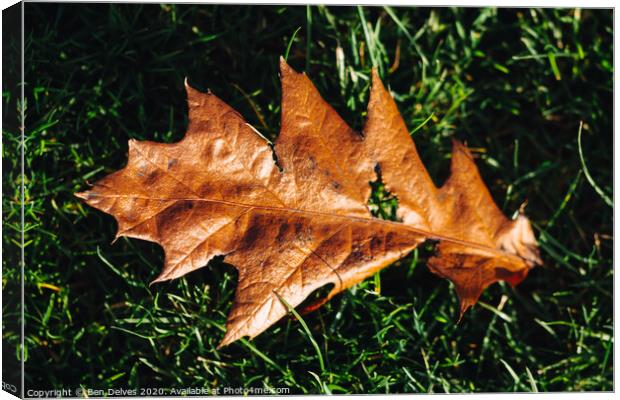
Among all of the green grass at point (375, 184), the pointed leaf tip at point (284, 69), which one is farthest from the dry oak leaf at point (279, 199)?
the green grass at point (375, 184)

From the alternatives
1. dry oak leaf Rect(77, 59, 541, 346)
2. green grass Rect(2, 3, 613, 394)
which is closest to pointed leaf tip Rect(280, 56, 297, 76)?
dry oak leaf Rect(77, 59, 541, 346)

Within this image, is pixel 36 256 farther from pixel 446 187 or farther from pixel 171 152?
pixel 446 187

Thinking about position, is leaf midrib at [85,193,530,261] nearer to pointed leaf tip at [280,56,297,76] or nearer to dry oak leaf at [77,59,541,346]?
dry oak leaf at [77,59,541,346]

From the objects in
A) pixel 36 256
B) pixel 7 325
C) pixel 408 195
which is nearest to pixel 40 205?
pixel 36 256

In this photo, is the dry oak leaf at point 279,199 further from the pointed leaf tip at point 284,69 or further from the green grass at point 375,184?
the green grass at point 375,184

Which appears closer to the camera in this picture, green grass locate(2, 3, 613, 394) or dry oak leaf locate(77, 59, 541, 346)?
dry oak leaf locate(77, 59, 541, 346)

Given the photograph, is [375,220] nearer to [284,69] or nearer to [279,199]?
[279,199]
